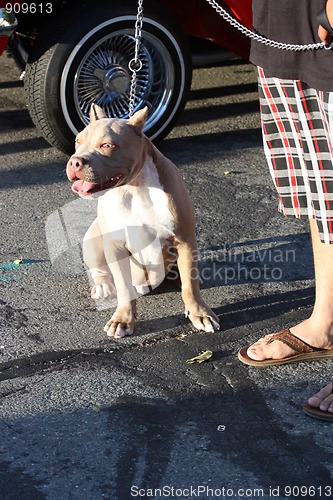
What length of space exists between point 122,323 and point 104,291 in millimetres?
275

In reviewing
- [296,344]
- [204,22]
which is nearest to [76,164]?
[296,344]

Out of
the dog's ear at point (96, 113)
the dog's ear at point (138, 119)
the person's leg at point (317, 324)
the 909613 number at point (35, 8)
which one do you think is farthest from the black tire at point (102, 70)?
the person's leg at point (317, 324)

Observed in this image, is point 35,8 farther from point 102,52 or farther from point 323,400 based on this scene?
point 323,400

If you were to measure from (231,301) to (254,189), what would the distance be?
4.10 ft

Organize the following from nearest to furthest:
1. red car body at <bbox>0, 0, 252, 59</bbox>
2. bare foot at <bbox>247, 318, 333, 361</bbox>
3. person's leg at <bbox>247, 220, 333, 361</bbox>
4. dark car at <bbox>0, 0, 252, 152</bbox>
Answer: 1. person's leg at <bbox>247, 220, 333, 361</bbox>
2. bare foot at <bbox>247, 318, 333, 361</bbox>
3. dark car at <bbox>0, 0, 252, 152</bbox>
4. red car body at <bbox>0, 0, 252, 59</bbox>

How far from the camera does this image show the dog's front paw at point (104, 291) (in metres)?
3.61

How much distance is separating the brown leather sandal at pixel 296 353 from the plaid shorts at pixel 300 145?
1.56 feet

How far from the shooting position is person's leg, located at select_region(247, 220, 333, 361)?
3.06 m

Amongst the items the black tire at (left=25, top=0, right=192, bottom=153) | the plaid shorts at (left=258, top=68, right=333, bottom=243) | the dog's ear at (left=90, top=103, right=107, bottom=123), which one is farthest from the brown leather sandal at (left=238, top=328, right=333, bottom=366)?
the black tire at (left=25, top=0, right=192, bottom=153)

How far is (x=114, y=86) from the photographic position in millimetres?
4918

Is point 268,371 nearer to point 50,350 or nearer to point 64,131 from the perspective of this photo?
point 50,350

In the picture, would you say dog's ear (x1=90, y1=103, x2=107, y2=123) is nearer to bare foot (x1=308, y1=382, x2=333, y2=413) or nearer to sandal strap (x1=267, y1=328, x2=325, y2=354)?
sandal strap (x1=267, y1=328, x2=325, y2=354)

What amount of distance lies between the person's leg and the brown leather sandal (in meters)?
0.01

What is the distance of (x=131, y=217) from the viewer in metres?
3.16
